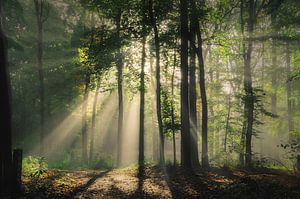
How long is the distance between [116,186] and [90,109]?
22.7m

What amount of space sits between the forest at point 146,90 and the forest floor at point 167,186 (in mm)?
46

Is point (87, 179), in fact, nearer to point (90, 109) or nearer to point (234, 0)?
point (234, 0)

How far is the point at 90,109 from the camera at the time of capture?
3594cm

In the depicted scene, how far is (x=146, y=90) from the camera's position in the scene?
22.2m

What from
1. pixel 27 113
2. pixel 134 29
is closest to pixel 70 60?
pixel 27 113

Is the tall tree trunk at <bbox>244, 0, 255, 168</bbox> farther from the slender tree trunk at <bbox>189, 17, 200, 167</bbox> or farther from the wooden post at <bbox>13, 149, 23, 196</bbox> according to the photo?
the wooden post at <bbox>13, 149, 23, 196</bbox>

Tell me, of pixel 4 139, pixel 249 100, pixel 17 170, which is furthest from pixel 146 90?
pixel 17 170

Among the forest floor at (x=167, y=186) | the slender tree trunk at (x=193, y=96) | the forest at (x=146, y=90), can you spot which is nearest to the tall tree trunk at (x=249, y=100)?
the forest at (x=146, y=90)

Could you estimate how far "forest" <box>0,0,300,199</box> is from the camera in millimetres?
12586

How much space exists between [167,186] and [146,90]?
945 centimetres

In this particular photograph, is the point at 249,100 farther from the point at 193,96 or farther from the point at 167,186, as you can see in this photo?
the point at 167,186

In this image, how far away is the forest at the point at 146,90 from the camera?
41.3 feet

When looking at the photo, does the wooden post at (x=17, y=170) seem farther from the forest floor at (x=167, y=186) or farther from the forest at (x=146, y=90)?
the forest floor at (x=167, y=186)

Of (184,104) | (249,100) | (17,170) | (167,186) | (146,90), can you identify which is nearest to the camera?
(17,170)
